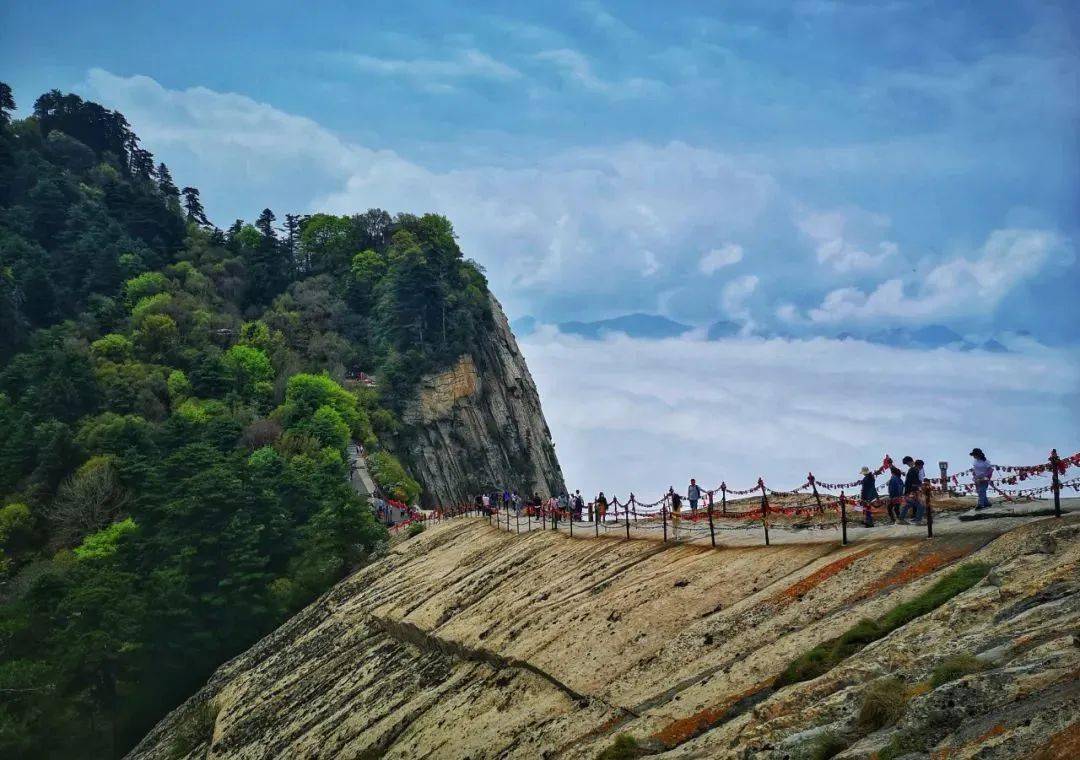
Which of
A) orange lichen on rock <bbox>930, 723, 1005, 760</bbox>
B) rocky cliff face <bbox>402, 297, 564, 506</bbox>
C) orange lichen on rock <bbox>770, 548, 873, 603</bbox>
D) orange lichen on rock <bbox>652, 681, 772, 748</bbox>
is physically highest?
rocky cliff face <bbox>402, 297, 564, 506</bbox>

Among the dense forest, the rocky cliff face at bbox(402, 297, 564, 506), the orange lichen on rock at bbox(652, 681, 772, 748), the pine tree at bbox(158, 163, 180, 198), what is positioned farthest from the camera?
the pine tree at bbox(158, 163, 180, 198)

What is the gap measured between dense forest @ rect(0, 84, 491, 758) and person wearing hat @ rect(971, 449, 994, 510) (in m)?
29.2

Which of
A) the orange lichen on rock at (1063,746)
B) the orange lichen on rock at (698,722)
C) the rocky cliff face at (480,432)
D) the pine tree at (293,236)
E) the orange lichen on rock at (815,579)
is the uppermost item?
the pine tree at (293,236)

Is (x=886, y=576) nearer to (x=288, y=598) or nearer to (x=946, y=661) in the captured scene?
(x=946, y=661)

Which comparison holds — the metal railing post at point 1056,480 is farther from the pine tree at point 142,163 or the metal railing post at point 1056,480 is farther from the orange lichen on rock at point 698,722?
the pine tree at point 142,163

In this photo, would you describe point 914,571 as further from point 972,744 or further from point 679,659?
point 972,744

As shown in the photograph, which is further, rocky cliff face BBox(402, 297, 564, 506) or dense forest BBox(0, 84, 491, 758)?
rocky cliff face BBox(402, 297, 564, 506)

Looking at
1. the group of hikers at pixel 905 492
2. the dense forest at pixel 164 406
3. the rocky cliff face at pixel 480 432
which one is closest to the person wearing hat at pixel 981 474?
the group of hikers at pixel 905 492

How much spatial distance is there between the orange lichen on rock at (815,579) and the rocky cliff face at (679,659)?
0.04 meters

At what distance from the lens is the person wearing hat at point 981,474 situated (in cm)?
1623

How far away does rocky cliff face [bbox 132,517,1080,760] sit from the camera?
7.91 m

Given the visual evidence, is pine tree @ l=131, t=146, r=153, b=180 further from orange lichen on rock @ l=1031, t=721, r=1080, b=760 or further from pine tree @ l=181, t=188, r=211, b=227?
orange lichen on rock @ l=1031, t=721, r=1080, b=760

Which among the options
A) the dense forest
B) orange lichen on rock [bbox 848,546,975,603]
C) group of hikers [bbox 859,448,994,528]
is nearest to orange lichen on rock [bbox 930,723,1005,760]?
orange lichen on rock [bbox 848,546,975,603]

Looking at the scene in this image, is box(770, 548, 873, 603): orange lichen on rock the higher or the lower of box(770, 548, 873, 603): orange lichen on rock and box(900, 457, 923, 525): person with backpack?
the lower
